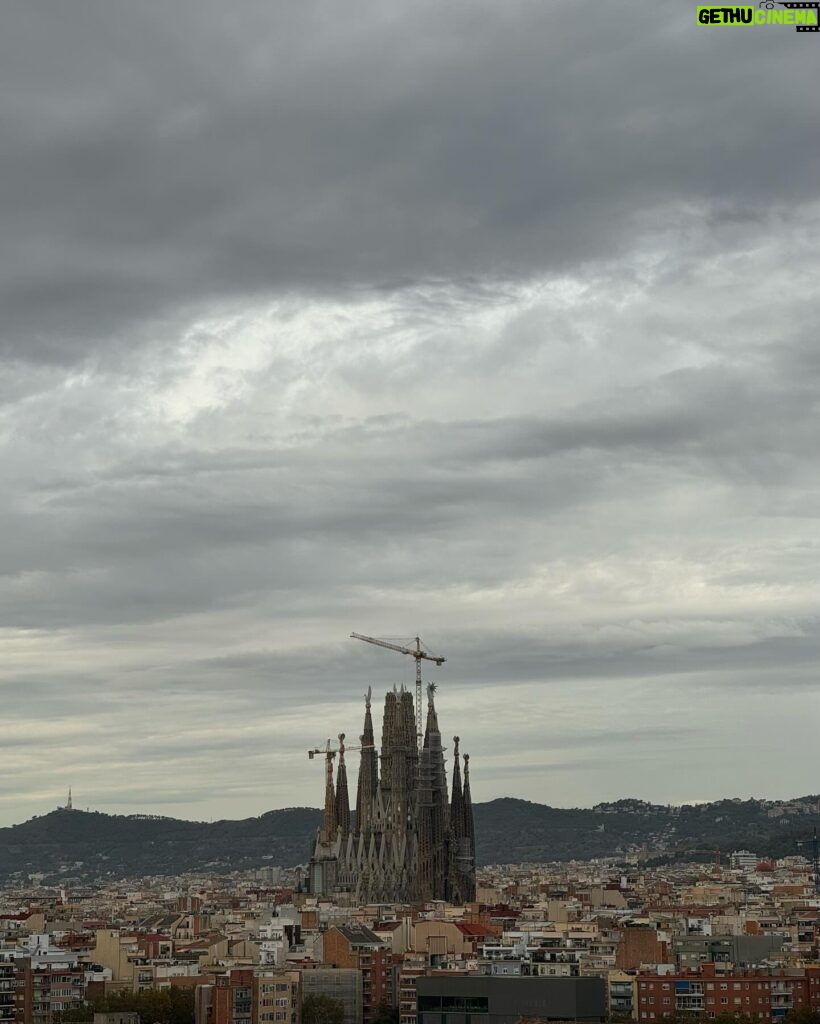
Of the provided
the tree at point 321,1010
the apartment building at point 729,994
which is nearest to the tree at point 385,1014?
the tree at point 321,1010

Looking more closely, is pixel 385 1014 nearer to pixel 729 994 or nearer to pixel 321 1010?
pixel 321 1010

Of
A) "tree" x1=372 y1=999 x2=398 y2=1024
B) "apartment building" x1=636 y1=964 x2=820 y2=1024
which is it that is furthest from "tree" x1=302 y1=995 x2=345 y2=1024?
"apartment building" x1=636 y1=964 x2=820 y2=1024

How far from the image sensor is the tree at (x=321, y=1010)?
117 metres

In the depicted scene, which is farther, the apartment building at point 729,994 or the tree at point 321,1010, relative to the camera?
the tree at point 321,1010

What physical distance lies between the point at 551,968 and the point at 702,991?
11.2 metres

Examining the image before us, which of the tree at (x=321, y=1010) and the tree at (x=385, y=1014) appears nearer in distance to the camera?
the tree at (x=321, y=1010)

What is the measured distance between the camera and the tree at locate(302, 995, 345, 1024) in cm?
11738

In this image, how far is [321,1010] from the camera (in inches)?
4646

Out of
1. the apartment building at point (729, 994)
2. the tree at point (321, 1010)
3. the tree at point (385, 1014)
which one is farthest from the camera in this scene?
the tree at point (385, 1014)

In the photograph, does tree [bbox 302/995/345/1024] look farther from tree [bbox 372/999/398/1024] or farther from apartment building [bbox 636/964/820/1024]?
apartment building [bbox 636/964/820/1024]

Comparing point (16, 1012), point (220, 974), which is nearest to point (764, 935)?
point (220, 974)

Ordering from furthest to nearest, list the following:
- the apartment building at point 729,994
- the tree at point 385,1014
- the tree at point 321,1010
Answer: the tree at point 385,1014, the tree at point 321,1010, the apartment building at point 729,994

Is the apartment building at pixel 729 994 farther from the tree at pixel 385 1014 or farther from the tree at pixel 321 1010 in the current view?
the tree at pixel 321 1010

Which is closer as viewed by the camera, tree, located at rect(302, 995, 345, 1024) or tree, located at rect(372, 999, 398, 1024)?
tree, located at rect(302, 995, 345, 1024)
